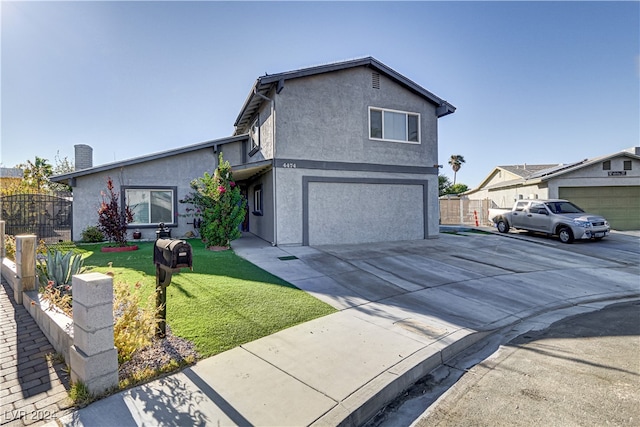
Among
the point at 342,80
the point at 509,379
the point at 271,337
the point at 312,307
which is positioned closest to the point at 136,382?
the point at 271,337

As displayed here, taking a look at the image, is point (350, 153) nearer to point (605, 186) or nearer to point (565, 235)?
point (565, 235)

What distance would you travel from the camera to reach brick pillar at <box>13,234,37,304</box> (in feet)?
18.9

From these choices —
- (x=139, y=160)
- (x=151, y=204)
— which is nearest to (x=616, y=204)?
(x=151, y=204)

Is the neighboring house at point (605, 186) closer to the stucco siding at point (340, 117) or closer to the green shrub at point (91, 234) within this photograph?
the stucco siding at point (340, 117)

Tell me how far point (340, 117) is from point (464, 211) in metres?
15.3

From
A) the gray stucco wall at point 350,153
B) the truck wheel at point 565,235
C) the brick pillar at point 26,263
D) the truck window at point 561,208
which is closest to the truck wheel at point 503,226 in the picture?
the truck window at point 561,208

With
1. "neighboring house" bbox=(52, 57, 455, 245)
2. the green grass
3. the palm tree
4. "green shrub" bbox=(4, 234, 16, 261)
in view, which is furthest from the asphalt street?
the palm tree

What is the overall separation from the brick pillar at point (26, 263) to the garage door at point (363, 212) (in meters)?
7.80

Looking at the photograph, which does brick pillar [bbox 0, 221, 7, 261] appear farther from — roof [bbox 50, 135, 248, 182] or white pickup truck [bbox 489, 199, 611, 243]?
white pickup truck [bbox 489, 199, 611, 243]

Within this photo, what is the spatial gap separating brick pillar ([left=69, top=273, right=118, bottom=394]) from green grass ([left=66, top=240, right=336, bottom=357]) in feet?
3.34

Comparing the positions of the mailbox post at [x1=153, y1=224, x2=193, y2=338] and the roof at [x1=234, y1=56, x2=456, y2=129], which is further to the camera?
the roof at [x1=234, y1=56, x2=456, y2=129]

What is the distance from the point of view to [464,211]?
77.8ft

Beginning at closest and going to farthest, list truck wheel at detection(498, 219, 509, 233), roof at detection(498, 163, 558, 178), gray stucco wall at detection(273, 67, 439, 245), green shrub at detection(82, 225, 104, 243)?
gray stucco wall at detection(273, 67, 439, 245)
green shrub at detection(82, 225, 104, 243)
truck wheel at detection(498, 219, 509, 233)
roof at detection(498, 163, 558, 178)

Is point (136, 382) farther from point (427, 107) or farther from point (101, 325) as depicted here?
point (427, 107)
